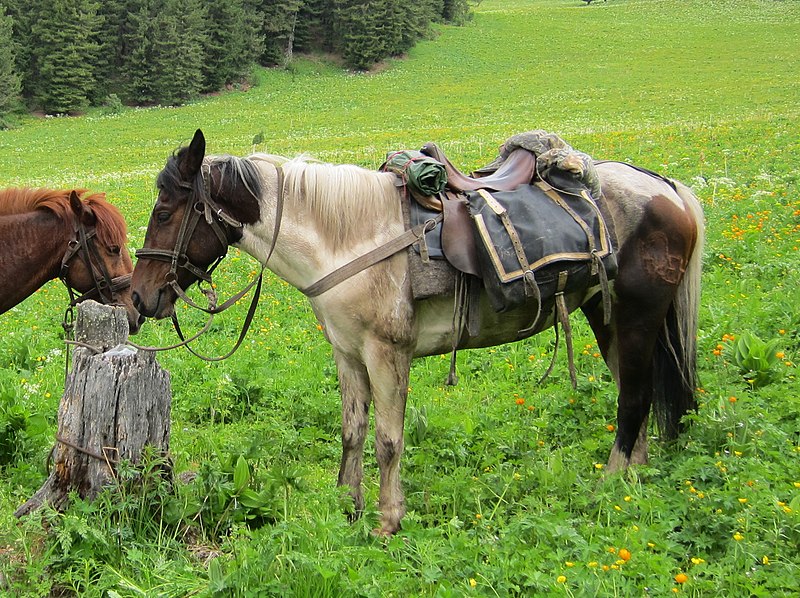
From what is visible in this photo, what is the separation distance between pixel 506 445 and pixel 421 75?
5486 centimetres

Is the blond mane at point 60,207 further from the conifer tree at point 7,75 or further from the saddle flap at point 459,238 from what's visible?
the conifer tree at point 7,75

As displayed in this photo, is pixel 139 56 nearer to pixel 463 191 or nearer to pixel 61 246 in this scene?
pixel 61 246

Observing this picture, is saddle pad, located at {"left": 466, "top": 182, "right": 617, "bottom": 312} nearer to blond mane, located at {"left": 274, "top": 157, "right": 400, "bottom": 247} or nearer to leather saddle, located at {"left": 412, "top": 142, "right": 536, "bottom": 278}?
leather saddle, located at {"left": 412, "top": 142, "right": 536, "bottom": 278}

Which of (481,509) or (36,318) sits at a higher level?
(481,509)

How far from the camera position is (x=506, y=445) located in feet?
18.6

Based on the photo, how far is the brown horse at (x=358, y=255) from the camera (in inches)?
174

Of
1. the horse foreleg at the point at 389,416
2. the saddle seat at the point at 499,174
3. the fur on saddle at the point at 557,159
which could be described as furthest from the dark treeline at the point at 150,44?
the horse foreleg at the point at 389,416

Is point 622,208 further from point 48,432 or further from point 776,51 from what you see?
point 776,51

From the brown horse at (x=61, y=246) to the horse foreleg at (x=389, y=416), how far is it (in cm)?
205

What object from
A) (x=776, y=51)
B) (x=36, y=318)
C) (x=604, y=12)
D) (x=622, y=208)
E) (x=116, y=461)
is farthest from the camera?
(x=604, y=12)

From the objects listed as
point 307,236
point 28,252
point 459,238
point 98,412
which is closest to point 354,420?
point 307,236

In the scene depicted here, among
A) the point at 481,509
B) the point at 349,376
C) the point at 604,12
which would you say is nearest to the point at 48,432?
the point at 349,376

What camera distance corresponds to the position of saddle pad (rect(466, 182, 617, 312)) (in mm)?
4578

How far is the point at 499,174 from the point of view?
206 inches
